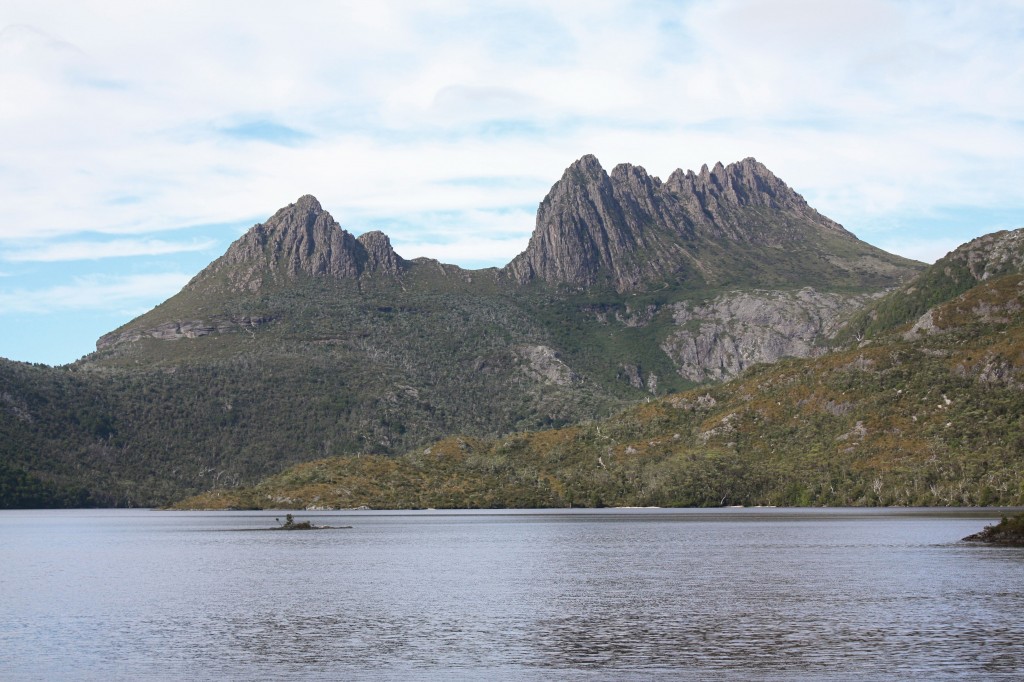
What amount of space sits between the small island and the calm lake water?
13.6 meters

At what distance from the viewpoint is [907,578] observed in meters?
127

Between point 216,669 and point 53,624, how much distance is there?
31363 mm

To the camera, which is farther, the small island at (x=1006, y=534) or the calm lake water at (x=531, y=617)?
the small island at (x=1006, y=534)

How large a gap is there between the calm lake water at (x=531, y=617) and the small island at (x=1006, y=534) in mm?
13616

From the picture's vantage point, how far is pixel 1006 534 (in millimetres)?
181250

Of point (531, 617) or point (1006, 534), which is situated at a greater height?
point (531, 617)

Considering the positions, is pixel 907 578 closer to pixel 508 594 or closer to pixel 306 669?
pixel 508 594

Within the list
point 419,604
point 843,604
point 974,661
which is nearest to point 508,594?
point 419,604

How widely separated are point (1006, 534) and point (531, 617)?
113 m

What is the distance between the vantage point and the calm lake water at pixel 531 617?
73312mm

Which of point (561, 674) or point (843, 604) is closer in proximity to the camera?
point (561, 674)

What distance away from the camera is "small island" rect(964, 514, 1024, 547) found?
178625mm

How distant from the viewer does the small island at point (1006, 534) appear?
179m

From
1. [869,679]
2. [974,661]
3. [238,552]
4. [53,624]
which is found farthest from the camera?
[238,552]
